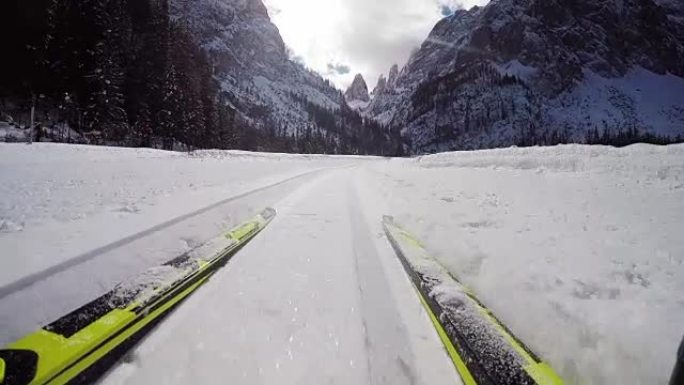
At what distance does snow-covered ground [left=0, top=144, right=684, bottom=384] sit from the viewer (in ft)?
7.27

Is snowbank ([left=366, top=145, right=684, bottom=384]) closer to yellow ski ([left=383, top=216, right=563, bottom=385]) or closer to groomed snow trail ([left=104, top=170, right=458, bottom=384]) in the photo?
yellow ski ([left=383, top=216, right=563, bottom=385])

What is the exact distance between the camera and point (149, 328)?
2498mm

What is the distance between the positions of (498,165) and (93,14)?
3563cm

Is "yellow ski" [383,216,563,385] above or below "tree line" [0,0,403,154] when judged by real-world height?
below

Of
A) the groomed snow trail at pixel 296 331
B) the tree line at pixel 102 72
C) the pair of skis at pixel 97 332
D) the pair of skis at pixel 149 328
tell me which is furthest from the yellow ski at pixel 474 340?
the tree line at pixel 102 72

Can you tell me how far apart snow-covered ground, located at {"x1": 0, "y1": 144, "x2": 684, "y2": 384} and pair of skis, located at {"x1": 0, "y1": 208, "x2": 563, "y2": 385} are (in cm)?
13

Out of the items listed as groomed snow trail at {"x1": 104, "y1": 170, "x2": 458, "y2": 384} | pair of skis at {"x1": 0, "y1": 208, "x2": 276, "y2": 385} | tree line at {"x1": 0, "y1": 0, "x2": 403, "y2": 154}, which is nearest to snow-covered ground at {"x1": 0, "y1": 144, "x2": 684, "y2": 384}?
groomed snow trail at {"x1": 104, "y1": 170, "x2": 458, "y2": 384}

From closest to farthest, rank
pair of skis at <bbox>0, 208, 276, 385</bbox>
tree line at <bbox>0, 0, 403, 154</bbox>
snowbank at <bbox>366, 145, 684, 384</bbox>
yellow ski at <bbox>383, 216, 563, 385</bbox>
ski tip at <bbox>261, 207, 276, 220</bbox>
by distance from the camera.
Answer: pair of skis at <bbox>0, 208, 276, 385</bbox>, yellow ski at <bbox>383, 216, 563, 385</bbox>, snowbank at <bbox>366, 145, 684, 384</bbox>, ski tip at <bbox>261, 207, 276, 220</bbox>, tree line at <bbox>0, 0, 403, 154</bbox>

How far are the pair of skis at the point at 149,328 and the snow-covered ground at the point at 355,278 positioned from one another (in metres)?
0.13

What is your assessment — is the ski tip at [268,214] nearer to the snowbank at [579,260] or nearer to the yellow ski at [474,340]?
the snowbank at [579,260]

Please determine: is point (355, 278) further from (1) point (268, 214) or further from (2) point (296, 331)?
(1) point (268, 214)

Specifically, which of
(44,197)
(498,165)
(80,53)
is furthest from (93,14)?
(498,165)

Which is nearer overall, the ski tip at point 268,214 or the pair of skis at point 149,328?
the pair of skis at point 149,328

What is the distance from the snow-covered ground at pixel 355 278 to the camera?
2.21 meters
